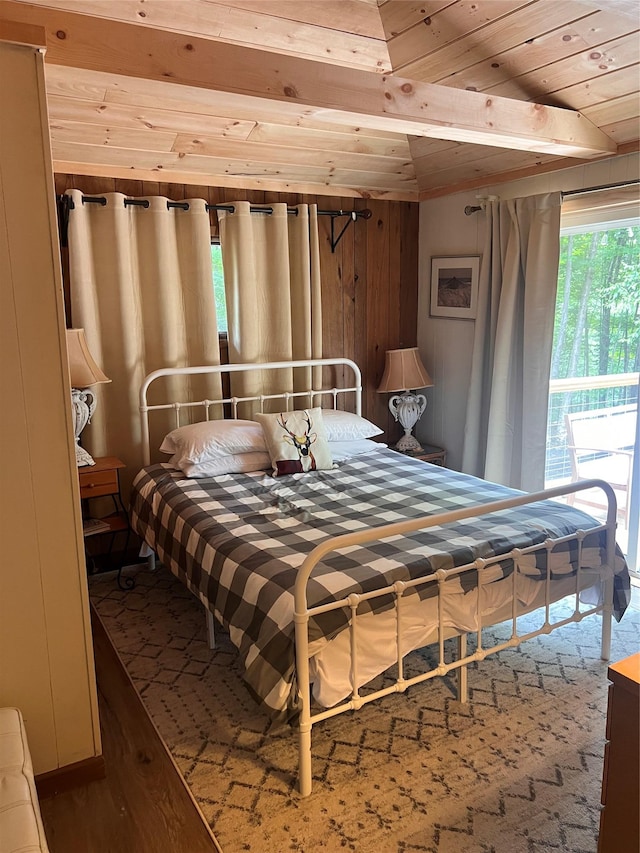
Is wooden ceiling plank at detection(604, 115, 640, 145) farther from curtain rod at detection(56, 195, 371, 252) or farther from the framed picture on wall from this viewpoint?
curtain rod at detection(56, 195, 371, 252)

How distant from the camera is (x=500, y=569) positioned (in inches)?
98.7

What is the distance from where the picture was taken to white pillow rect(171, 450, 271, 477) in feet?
11.6

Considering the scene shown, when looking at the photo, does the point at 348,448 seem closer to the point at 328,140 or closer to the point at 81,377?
the point at 81,377

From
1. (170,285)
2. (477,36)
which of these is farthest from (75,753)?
(477,36)

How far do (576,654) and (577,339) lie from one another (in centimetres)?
182

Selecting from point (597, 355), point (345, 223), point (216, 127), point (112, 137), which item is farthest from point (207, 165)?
point (597, 355)

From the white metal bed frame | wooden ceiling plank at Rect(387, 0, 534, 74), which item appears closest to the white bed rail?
the white metal bed frame

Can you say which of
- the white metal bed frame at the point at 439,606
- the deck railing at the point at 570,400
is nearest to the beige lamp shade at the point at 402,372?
the deck railing at the point at 570,400

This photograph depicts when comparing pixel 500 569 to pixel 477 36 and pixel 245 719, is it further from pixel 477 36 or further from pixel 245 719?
pixel 477 36

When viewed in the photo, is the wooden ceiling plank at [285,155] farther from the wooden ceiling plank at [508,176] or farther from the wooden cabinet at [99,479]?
the wooden cabinet at [99,479]

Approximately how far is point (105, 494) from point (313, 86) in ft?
7.55

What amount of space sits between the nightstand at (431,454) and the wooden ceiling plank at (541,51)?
7.40 feet

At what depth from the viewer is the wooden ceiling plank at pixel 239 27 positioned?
8.01 feet

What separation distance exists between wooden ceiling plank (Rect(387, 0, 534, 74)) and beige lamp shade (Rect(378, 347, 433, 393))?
179 cm
